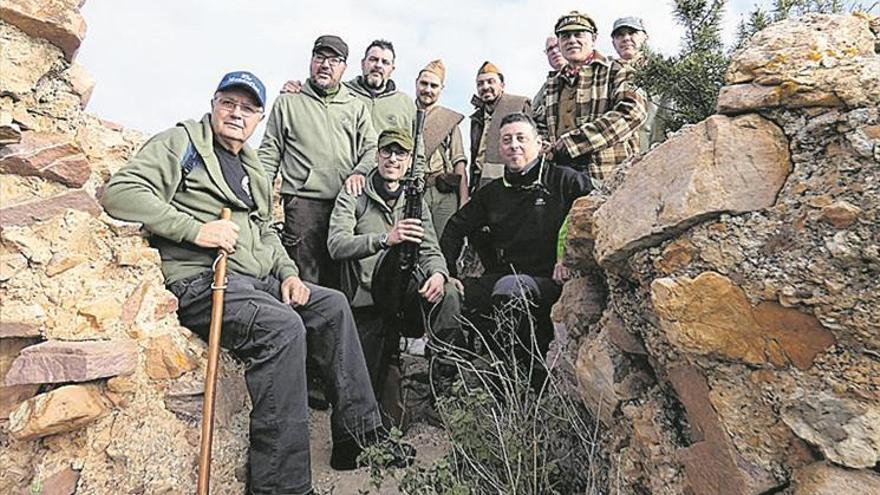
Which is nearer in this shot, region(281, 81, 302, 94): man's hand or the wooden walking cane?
the wooden walking cane

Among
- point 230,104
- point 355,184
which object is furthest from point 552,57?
point 230,104

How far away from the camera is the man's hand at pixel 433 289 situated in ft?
16.4

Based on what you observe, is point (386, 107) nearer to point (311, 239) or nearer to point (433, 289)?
point (311, 239)

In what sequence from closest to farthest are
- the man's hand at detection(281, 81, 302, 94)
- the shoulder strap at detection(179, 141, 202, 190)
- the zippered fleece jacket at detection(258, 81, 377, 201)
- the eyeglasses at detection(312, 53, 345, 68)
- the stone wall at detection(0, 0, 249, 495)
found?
the stone wall at detection(0, 0, 249, 495), the shoulder strap at detection(179, 141, 202, 190), the zippered fleece jacket at detection(258, 81, 377, 201), the eyeglasses at detection(312, 53, 345, 68), the man's hand at detection(281, 81, 302, 94)

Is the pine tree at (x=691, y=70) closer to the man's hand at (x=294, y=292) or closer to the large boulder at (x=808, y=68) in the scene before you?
the large boulder at (x=808, y=68)

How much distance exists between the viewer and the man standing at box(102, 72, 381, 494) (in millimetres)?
3574

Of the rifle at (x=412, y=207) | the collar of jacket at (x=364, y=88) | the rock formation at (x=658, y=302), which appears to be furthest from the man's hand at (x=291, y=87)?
the rock formation at (x=658, y=302)

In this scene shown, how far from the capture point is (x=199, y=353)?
3.68 m

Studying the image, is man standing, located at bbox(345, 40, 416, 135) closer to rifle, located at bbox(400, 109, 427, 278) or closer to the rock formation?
rifle, located at bbox(400, 109, 427, 278)

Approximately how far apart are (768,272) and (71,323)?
9.94 ft

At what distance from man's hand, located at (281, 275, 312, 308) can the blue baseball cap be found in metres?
1.16

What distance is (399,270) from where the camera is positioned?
16.1 feet

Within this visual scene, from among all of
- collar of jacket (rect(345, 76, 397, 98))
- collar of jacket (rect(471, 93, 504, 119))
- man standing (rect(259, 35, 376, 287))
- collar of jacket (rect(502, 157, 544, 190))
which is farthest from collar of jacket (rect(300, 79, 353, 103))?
collar of jacket (rect(502, 157, 544, 190))

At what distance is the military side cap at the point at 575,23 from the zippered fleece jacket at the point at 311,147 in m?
1.94
